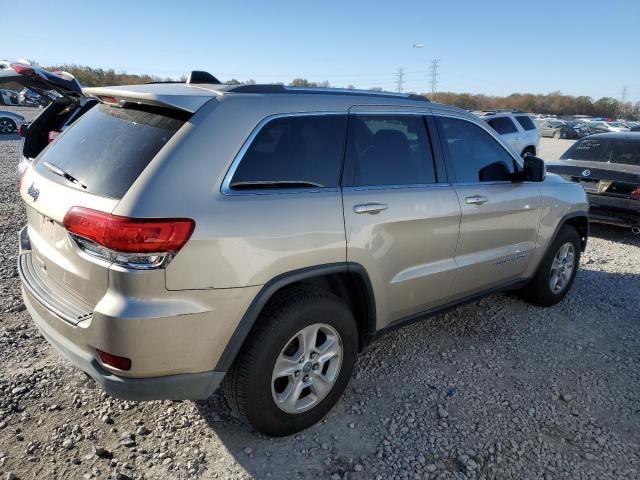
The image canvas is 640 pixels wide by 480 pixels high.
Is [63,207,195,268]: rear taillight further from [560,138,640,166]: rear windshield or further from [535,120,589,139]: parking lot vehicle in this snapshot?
[535,120,589,139]: parking lot vehicle

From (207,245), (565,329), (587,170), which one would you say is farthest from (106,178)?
(587,170)

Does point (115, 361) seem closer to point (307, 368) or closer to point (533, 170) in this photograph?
point (307, 368)

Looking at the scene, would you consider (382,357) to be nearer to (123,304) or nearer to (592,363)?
(592,363)

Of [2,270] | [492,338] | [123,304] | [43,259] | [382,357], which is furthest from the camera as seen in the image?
[2,270]

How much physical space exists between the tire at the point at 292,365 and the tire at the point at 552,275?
2.38 m

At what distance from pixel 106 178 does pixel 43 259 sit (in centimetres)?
68

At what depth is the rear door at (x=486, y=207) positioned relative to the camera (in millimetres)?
3471

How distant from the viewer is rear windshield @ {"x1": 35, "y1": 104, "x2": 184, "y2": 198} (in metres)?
2.22

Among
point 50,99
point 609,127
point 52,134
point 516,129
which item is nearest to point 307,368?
point 52,134

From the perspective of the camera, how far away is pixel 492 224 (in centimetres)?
368

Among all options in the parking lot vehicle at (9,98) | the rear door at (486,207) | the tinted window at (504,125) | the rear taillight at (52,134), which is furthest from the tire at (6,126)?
the parking lot vehicle at (9,98)

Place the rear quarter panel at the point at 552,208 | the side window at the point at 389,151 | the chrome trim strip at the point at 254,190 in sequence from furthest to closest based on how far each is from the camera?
the rear quarter panel at the point at 552,208, the side window at the point at 389,151, the chrome trim strip at the point at 254,190

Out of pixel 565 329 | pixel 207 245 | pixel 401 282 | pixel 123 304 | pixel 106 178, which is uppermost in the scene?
pixel 106 178

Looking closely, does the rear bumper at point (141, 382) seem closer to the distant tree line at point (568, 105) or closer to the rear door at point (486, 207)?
the rear door at point (486, 207)
